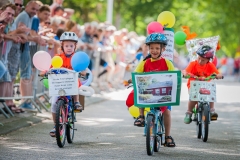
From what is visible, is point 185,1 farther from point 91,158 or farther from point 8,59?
point 91,158

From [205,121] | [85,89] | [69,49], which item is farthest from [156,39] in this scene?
[205,121]

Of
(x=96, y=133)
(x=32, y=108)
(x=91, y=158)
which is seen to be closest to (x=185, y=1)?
(x=32, y=108)

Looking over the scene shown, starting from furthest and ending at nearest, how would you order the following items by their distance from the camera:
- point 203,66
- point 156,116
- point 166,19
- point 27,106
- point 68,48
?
1. point 27,106
2. point 166,19
3. point 203,66
4. point 68,48
5. point 156,116

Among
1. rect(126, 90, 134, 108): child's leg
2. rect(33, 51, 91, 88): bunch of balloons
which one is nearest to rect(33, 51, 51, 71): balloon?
rect(33, 51, 91, 88): bunch of balloons

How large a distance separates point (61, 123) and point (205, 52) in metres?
3.14

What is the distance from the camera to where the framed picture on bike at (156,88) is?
1028 cm

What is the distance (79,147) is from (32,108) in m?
5.21

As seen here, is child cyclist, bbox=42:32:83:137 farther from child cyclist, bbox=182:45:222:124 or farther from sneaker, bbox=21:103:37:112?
sneaker, bbox=21:103:37:112

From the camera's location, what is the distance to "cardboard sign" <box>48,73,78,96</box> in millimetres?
11000

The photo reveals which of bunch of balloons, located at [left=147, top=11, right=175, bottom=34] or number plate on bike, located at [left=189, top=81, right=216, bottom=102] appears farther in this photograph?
bunch of balloons, located at [left=147, top=11, right=175, bottom=34]

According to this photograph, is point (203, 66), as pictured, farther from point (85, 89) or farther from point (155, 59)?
point (85, 89)

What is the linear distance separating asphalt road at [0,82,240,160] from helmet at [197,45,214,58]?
1397 millimetres

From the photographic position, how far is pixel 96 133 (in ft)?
42.6

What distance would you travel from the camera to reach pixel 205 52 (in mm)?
12695
